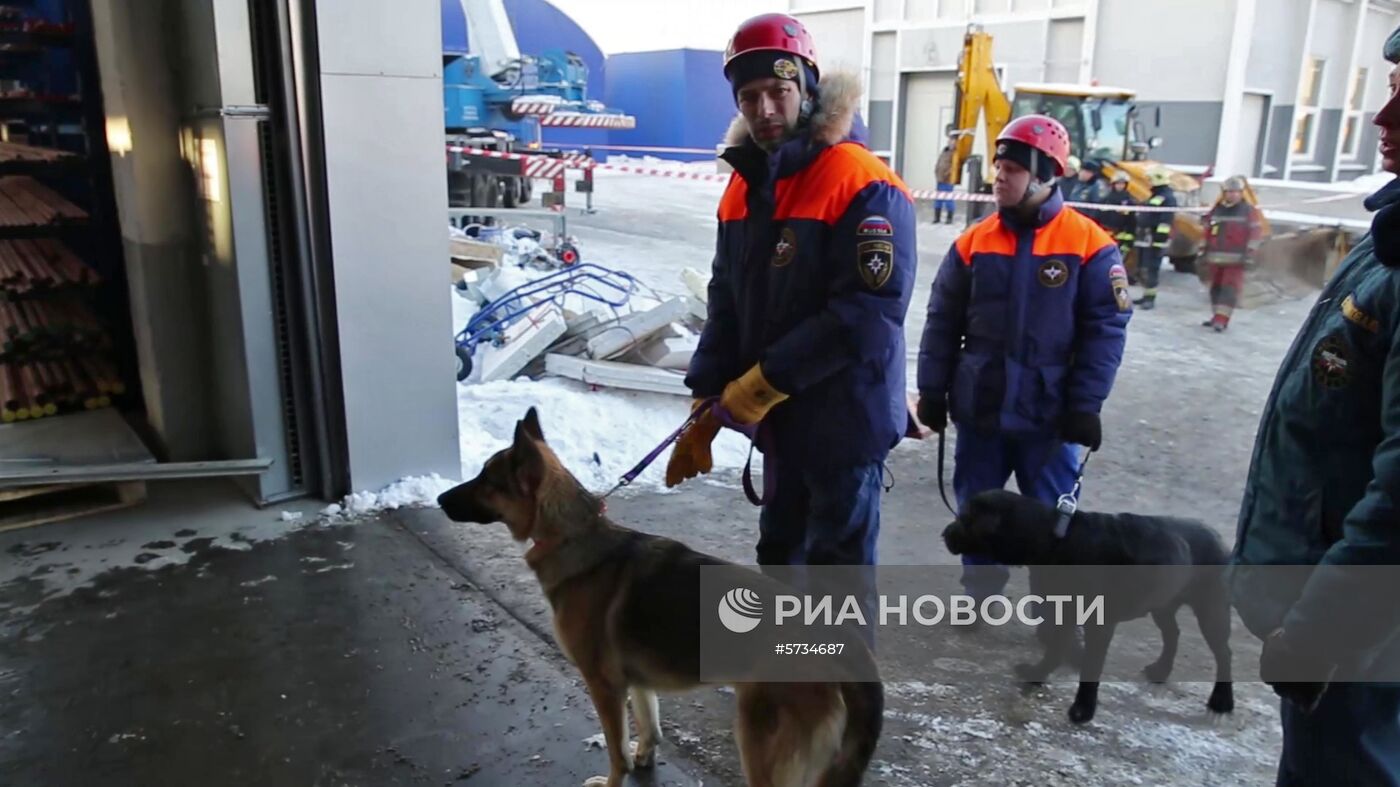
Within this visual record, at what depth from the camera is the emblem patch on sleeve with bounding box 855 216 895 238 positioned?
2.52 metres

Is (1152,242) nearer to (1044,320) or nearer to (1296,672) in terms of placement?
(1044,320)

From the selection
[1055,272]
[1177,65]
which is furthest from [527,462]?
[1177,65]

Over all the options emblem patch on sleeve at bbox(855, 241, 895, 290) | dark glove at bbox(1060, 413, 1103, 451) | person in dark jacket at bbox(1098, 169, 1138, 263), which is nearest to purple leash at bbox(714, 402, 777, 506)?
emblem patch on sleeve at bbox(855, 241, 895, 290)

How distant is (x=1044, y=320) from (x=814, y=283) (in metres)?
1.07

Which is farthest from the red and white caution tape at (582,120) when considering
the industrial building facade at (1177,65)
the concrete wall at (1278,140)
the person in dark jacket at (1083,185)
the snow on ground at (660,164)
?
the concrete wall at (1278,140)

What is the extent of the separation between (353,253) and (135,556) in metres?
1.61

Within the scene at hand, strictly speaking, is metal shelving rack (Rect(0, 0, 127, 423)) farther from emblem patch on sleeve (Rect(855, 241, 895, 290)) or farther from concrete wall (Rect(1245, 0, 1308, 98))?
concrete wall (Rect(1245, 0, 1308, 98))

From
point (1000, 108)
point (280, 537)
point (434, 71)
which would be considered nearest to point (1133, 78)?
point (1000, 108)

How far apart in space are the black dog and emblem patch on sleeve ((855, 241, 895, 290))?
3.05 feet

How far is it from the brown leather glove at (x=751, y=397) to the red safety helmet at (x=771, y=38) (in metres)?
0.86

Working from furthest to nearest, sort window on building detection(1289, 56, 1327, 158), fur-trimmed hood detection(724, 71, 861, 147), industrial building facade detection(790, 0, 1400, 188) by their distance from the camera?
window on building detection(1289, 56, 1327, 158), industrial building facade detection(790, 0, 1400, 188), fur-trimmed hood detection(724, 71, 861, 147)

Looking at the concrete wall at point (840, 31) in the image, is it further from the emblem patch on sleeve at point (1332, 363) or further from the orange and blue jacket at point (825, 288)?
the emblem patch on sleeve at point (1332, 363)

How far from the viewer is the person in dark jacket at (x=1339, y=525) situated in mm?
1539

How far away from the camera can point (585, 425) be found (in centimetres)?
553
